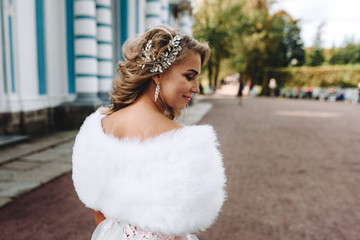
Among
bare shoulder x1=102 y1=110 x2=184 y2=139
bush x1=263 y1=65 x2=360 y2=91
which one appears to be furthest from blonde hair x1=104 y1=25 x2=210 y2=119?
bush x1=263 y1=65 x2=360 y2=91

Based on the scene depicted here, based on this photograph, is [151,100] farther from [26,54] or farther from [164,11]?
[164,11]

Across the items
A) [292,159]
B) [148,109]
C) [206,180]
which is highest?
[148,109]

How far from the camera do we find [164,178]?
1.00 meters

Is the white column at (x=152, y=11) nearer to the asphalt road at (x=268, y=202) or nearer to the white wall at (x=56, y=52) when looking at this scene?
the white wall at (x=56, y=52)

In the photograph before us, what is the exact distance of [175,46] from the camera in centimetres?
112

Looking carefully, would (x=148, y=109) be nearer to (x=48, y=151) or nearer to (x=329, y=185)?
(x=329, y=185)

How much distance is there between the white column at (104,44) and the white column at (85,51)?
0.75 m

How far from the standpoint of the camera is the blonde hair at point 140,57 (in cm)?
115

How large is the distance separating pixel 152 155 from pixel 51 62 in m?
7.58

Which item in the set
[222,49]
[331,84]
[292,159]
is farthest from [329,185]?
[331,84]

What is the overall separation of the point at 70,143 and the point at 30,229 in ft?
11.9

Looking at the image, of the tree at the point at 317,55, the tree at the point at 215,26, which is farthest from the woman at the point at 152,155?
the tree at the point at 317,55

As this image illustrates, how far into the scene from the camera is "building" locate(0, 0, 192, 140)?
20.3 ft

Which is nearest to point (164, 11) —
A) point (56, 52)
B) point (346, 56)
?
point (56, 52)
